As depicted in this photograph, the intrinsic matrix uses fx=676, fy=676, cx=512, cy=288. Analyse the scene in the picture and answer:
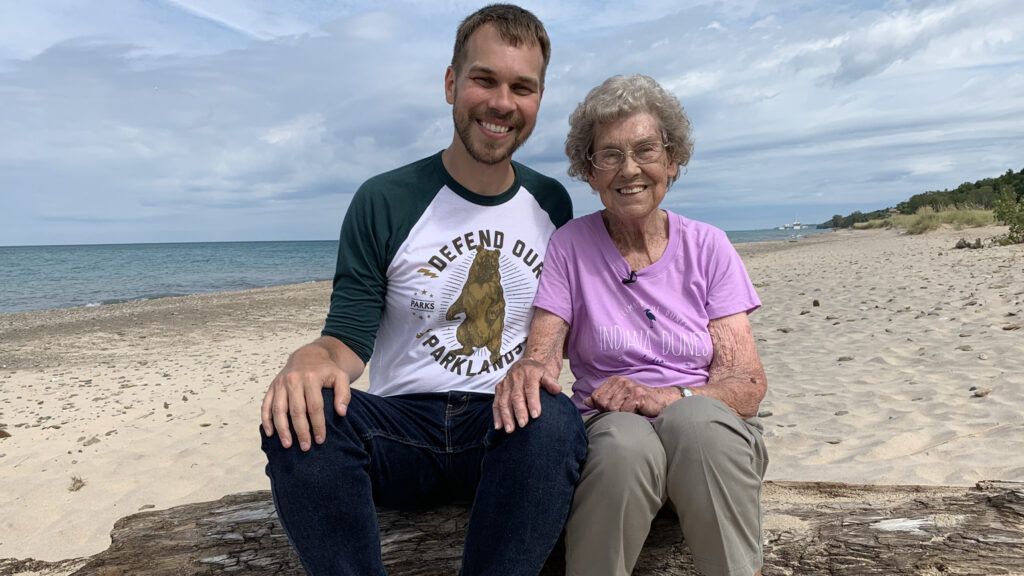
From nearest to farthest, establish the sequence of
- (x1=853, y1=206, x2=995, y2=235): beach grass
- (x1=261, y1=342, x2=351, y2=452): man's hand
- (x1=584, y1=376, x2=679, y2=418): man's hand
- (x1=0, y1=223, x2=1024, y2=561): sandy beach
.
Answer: (x1=261, y1=342, x2=351, y2=452): man's hand
(x1=584, y1=376, x2=679, y2=418): man's hand
(x1=0, y1=223, x2=1024, y2=561): sandy beach
(x1=853, y1=206, x2=995, y2=235): beach grass

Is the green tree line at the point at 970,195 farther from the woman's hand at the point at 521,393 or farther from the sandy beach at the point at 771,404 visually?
the woman's hand at the point at 521,393

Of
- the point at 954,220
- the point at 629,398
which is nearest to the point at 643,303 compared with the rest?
the point at 629,398

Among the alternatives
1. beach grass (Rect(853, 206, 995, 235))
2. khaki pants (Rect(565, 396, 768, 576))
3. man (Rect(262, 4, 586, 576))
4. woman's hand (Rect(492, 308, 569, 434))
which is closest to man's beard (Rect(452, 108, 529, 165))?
man (Rect(262, 4, 586, 576))

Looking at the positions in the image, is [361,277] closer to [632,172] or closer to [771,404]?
[632,172]

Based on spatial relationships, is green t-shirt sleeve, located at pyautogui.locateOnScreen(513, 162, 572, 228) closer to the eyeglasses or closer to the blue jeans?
the eyeglasses

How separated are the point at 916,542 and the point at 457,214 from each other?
1908mm

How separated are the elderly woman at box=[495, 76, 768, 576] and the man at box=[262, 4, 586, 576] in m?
0.12

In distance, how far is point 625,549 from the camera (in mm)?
1834

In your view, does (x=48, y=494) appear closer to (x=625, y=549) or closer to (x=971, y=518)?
(x=625, y=549)

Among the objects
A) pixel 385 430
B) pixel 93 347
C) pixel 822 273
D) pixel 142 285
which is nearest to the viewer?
pixel 385 430

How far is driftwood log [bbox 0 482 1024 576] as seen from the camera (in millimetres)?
2164

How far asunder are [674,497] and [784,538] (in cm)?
66

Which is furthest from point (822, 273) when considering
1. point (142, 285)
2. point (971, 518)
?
point (142, 285)

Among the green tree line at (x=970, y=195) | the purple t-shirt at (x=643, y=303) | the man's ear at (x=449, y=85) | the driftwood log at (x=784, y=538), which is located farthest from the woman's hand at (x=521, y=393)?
the green tree line at (x=970, y=195)
